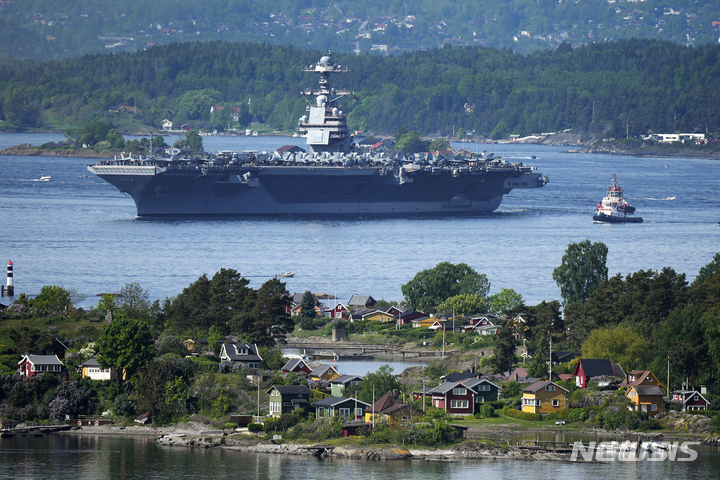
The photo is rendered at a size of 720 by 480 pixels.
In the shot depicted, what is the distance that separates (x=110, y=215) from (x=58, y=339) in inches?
1634

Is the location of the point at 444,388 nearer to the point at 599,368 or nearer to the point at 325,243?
the point at 599,368

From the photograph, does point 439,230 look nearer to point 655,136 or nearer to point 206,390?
point 206,390

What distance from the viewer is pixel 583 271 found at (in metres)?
48.8

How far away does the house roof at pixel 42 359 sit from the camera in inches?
1378

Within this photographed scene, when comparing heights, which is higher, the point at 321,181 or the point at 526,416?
the point at 321,181

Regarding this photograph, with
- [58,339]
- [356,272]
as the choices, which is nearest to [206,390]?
[58,339]

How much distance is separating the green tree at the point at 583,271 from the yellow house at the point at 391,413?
17555 mm

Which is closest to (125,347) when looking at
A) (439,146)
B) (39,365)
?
(39,365)

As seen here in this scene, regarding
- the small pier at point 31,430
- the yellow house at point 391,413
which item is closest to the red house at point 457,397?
the yellow house at point 391,413

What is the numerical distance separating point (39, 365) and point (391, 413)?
9748mm

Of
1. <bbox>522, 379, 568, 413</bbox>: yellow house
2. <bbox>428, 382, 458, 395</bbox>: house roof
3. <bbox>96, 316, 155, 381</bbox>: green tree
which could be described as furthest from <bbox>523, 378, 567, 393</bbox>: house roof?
<bbox>96, 316, 155, 381</bbox>: green tree

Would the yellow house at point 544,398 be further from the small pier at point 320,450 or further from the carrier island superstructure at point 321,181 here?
the carrier island superstructure at point 321,181

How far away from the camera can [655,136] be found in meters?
191

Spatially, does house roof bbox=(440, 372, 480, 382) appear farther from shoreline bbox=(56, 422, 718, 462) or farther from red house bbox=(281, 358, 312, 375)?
red house bbox=(281, 358, 312, 375)
